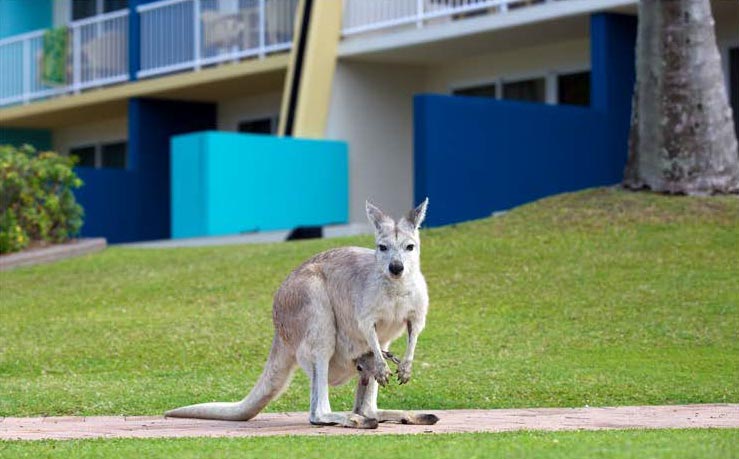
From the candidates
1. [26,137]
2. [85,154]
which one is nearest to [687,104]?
[85,154]

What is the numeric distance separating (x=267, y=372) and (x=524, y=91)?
14609 millimetres

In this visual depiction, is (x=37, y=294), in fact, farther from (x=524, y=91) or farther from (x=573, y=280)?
(x=524, y=91)

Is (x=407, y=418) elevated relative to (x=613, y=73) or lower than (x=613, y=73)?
lower

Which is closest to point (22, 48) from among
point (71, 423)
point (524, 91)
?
point (524, 91)

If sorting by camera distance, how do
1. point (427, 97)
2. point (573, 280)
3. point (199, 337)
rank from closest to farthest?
point (199, 337)
point (573, 280)
point (427, 97)

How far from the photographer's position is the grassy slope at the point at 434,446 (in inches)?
275

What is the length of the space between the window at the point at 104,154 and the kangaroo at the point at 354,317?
22436 mm

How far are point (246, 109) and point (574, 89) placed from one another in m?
7.71

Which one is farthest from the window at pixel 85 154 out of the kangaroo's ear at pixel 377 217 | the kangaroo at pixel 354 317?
the kangaroo's ear at pixel 377 217

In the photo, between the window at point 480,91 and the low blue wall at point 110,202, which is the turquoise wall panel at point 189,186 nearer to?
the low blue wall at point 110,202

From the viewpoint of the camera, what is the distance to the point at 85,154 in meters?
31.8

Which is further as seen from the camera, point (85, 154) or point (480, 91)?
point (85, 154)

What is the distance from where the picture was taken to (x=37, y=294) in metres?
16.7

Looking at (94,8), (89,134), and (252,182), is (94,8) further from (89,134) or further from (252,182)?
(252,182)
